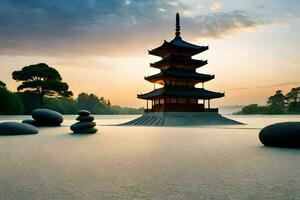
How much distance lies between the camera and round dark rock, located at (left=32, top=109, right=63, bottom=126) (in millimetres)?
22112

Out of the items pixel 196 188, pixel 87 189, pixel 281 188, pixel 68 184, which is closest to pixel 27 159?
pixel 68 184

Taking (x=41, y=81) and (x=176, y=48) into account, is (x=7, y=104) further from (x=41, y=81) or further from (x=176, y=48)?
(x=176, y=48)

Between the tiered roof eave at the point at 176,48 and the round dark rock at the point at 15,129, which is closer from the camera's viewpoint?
the round dark rock at the point at 15,129

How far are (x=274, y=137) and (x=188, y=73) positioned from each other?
26.7 m

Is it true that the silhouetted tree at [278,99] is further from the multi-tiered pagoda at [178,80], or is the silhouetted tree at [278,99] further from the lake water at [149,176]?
the lake water at [149,176]

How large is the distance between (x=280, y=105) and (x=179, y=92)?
189 feet

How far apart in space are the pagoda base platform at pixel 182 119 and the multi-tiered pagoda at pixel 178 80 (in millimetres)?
1240

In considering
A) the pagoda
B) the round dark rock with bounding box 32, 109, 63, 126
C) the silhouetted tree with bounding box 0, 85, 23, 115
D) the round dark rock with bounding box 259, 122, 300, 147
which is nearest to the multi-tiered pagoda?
the pagoda

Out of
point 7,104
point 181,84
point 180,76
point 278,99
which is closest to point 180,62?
point 180,76

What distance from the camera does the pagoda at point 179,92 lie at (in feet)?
104

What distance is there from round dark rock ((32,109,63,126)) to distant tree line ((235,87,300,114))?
62667 millimetres

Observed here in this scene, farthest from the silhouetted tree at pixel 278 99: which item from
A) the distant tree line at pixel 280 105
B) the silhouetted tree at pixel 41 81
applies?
the silhouetted tree at pixel 41 81

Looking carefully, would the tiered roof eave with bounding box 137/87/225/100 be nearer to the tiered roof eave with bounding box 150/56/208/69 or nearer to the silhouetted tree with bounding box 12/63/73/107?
the tiered roof eave with bounding box 150/56/208/69

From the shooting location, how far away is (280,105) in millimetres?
80438
